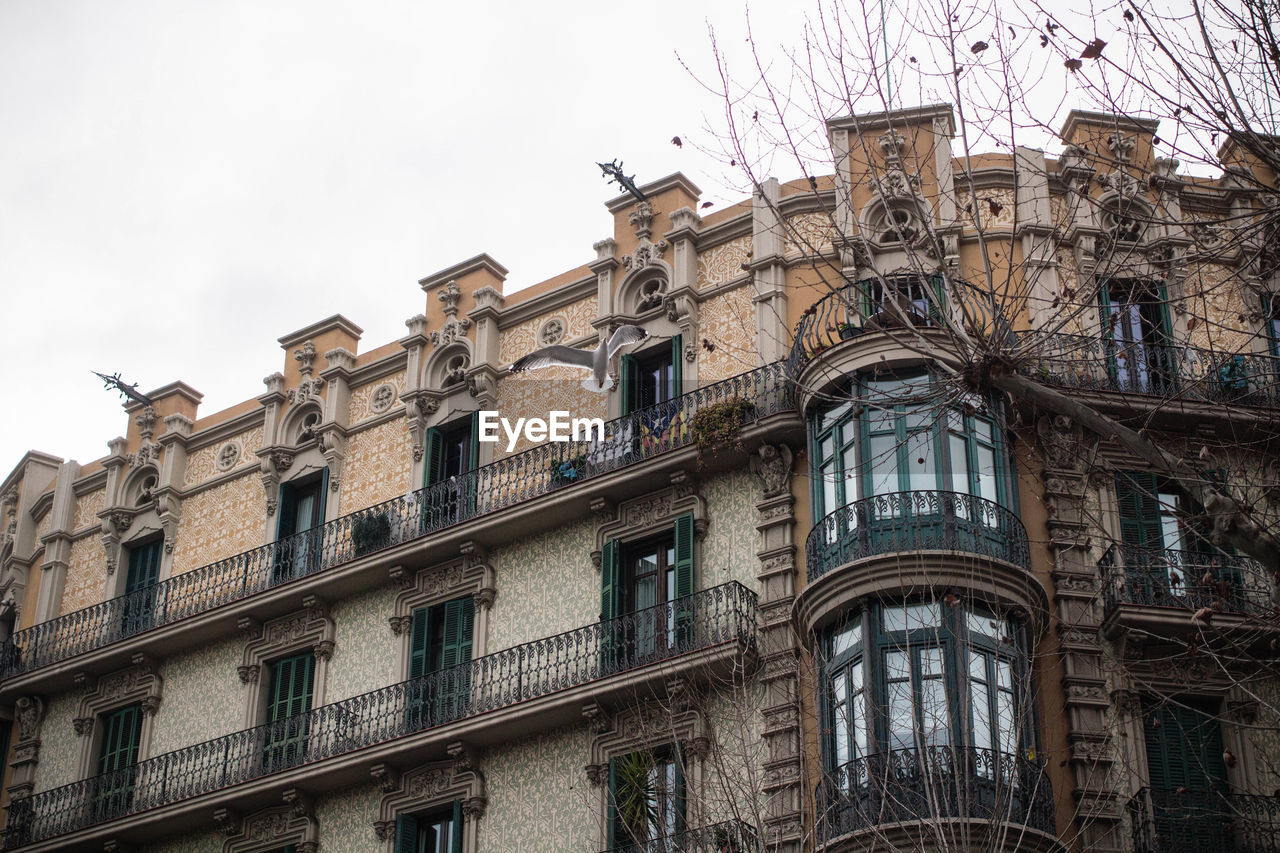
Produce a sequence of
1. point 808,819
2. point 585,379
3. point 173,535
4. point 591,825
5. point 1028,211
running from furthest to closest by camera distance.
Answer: point 173,535, point 585,379, point 1028,211, point 591,825, point 808,819

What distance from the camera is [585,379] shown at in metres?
25.7

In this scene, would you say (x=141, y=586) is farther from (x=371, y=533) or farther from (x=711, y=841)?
(x=711, y=841)

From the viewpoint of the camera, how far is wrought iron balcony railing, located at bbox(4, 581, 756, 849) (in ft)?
73.6

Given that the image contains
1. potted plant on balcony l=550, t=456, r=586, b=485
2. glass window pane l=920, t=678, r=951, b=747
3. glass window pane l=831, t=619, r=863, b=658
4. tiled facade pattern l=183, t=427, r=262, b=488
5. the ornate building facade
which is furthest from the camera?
tiled facade pattern l=183, t=427, r=262, b=488

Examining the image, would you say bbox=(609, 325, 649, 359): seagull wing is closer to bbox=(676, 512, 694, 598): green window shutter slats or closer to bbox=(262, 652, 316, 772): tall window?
bbox=(676, 512, 694, 598): green window shutter slats

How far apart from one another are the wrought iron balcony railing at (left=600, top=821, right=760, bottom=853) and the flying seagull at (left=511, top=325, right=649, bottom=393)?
23.5ft

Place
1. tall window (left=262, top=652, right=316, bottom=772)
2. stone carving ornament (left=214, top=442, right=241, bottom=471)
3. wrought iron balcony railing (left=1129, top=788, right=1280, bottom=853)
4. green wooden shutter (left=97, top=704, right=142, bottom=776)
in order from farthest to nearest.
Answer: stone carving ornament (left=214, top=442, right=241, bottom=471), green wooden shutter (left=97, top=704, right=142, bottom=776), tall window (left=262, top=652, right=316, bottom=772), wrought iron balcony railing (left=1129, top=788, right=1280, bottom=853)

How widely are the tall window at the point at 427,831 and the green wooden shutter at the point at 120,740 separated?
5.96 meters

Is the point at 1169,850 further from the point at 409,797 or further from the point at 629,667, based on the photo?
the point at 409,797

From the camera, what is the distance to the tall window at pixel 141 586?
28.6 metres

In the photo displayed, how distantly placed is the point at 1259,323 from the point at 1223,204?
6.65ft

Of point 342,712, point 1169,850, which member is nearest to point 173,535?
point 342,712

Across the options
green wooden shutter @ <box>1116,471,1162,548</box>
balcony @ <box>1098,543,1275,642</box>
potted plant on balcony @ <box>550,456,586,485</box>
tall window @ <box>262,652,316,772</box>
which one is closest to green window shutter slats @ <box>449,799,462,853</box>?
tall window @ <box>262,652,316,772</box>

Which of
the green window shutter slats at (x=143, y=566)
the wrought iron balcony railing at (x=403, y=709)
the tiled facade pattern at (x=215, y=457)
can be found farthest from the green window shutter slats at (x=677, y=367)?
the green window shutter slats at (x=143, y=566)
